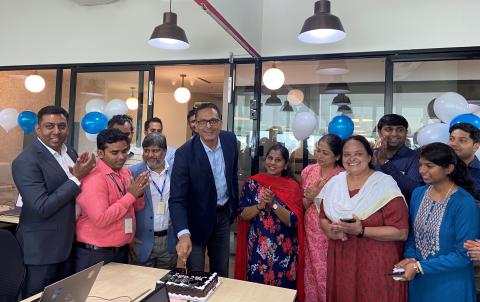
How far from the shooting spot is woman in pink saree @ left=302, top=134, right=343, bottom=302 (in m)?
2.61

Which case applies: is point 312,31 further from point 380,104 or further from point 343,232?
point 343,232

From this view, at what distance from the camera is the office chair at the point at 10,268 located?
173cm

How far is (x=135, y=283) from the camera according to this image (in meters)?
1.82

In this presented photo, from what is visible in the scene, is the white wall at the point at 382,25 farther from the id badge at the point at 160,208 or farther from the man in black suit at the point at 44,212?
the man in black suit at the point at 44,212

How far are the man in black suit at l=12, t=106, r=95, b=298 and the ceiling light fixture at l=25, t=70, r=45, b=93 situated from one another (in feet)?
9.86

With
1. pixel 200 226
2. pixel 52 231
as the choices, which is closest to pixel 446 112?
pixel 200 226

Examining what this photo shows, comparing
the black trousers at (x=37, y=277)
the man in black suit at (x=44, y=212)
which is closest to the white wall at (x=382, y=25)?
the man in black suit at (x=44, y=212)

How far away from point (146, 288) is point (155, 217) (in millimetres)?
675

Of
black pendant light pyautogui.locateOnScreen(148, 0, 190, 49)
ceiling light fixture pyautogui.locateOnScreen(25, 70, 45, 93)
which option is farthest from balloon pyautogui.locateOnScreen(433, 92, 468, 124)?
ceiling light fixture pyautogui.locateOnScreen(25, 70, 45, 93)

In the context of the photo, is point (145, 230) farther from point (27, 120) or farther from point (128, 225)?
point (27, 120)

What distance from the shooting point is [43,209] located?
6.27 ft

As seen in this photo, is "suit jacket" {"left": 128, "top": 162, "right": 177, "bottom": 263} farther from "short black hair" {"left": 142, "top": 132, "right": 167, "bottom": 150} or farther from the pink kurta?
the pink kurta

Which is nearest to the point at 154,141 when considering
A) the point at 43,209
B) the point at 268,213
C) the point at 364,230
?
the point at 43,209

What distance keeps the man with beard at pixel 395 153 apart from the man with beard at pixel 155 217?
1469 mm
